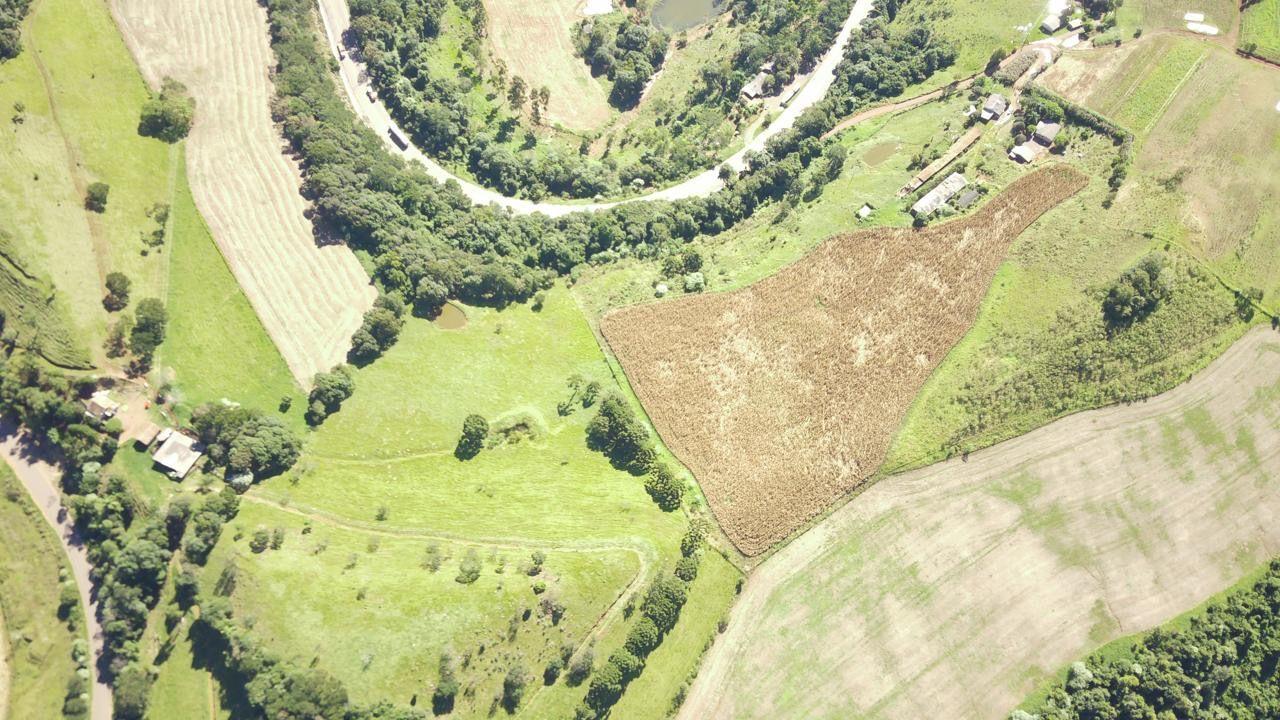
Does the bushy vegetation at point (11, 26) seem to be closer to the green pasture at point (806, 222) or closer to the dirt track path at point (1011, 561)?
the green pasture at point (806, 222)

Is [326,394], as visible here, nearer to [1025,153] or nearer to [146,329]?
[146,329]

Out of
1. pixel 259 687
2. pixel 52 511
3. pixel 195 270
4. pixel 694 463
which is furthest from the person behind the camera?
pixel 195 270

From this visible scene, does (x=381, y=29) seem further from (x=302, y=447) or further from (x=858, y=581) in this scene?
(x=858, y=581)

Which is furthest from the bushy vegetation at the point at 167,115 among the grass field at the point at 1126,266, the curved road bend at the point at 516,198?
the grass field at the point at 1126,266

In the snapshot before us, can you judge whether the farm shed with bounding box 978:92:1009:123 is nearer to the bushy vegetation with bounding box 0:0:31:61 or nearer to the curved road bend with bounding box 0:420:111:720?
the curved road bend with bounding box 0:420:111:720

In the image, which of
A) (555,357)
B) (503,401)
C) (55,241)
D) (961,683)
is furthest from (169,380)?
(961,683)

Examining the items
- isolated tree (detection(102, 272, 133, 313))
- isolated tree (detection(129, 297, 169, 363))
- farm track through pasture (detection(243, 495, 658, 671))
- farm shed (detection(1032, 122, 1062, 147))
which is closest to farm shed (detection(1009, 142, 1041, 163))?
farm shed (detection(1032, 122, 1062, 147))
